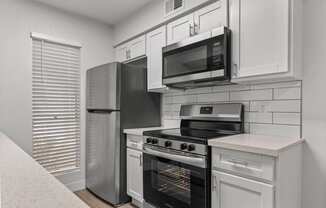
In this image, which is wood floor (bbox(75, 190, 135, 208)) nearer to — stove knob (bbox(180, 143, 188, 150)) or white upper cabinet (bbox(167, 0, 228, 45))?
stove knob (bbox(180, 143, 188, 150))

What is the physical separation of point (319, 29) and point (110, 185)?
260cm

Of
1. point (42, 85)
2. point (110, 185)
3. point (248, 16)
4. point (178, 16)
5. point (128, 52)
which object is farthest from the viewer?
point (128, 52)

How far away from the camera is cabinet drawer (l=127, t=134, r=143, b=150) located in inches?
90.5

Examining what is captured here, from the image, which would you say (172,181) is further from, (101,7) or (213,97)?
(101,7)

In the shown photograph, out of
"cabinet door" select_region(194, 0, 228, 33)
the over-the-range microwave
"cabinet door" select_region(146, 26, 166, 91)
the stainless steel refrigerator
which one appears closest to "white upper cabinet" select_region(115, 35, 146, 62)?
"cabinet door" select_region(146, 26, 166, 91)

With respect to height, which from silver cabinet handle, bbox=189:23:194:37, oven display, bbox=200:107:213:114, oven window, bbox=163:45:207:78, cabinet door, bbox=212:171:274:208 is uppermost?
silver cabinet handle, bbox=189:23:194:37

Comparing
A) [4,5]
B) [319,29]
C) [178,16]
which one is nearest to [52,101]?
[4,5]

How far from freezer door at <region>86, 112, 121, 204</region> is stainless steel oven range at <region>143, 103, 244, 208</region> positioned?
488 millimetres

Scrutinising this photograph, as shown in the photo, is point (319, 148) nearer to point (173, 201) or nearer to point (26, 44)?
point (173, 201)

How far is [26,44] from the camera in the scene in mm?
2541

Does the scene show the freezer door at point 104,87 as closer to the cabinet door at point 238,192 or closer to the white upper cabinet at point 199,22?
the white upper cabinet at point 199,22

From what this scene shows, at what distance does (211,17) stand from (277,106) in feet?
3.36

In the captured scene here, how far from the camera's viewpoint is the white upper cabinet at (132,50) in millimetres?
2803

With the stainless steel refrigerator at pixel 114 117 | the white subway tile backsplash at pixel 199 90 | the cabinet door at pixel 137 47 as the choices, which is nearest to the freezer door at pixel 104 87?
the stainless steel refrigerator at pixel 114 117
